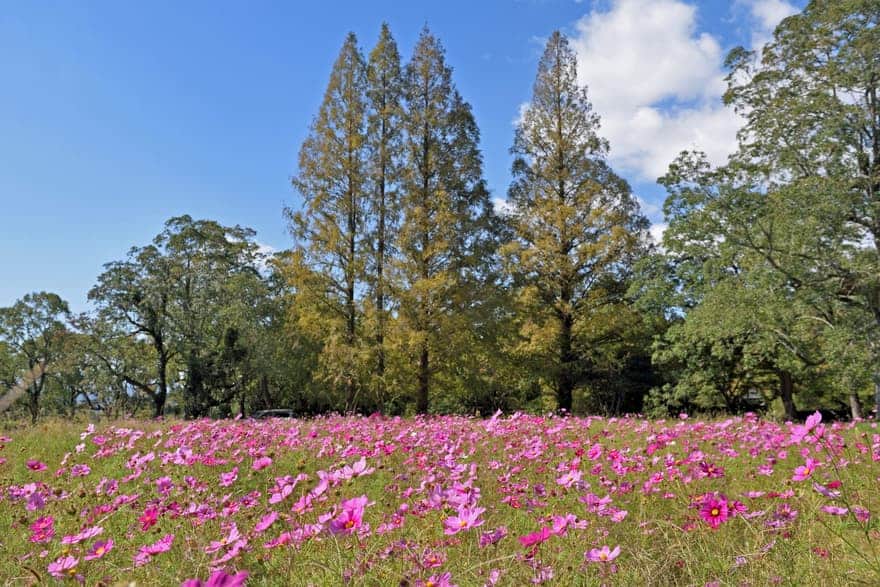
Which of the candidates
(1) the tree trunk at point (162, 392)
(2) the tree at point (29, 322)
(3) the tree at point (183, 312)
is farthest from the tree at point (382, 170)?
(2) the tree at point (29, 322)

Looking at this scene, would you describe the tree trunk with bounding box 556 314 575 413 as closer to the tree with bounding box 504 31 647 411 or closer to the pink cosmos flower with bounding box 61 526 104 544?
the tree with bounding box 504 31 647 411

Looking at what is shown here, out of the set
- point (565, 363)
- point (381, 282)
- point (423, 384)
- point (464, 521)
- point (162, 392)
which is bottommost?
point (162, 392)

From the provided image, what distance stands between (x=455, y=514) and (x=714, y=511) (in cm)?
111

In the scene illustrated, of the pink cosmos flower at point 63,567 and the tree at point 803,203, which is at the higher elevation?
the tree at point 803,203

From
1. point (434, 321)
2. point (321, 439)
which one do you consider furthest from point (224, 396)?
point (321, 439)

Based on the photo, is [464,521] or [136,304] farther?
[136,304]

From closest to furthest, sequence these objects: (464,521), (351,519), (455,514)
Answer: (351,519)
(464,521)
(455,514)

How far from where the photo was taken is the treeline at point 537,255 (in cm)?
1293

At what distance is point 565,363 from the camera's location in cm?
1739

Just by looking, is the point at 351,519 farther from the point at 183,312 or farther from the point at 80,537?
the point at 183,312

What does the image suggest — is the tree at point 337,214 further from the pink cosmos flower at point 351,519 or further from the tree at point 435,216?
the pink cosmos flower at point 351,519

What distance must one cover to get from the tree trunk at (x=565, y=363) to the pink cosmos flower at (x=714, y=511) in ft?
51.6

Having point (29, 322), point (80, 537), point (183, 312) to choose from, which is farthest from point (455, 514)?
point (29, 322)

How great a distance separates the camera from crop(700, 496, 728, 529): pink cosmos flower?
5.97 feet
